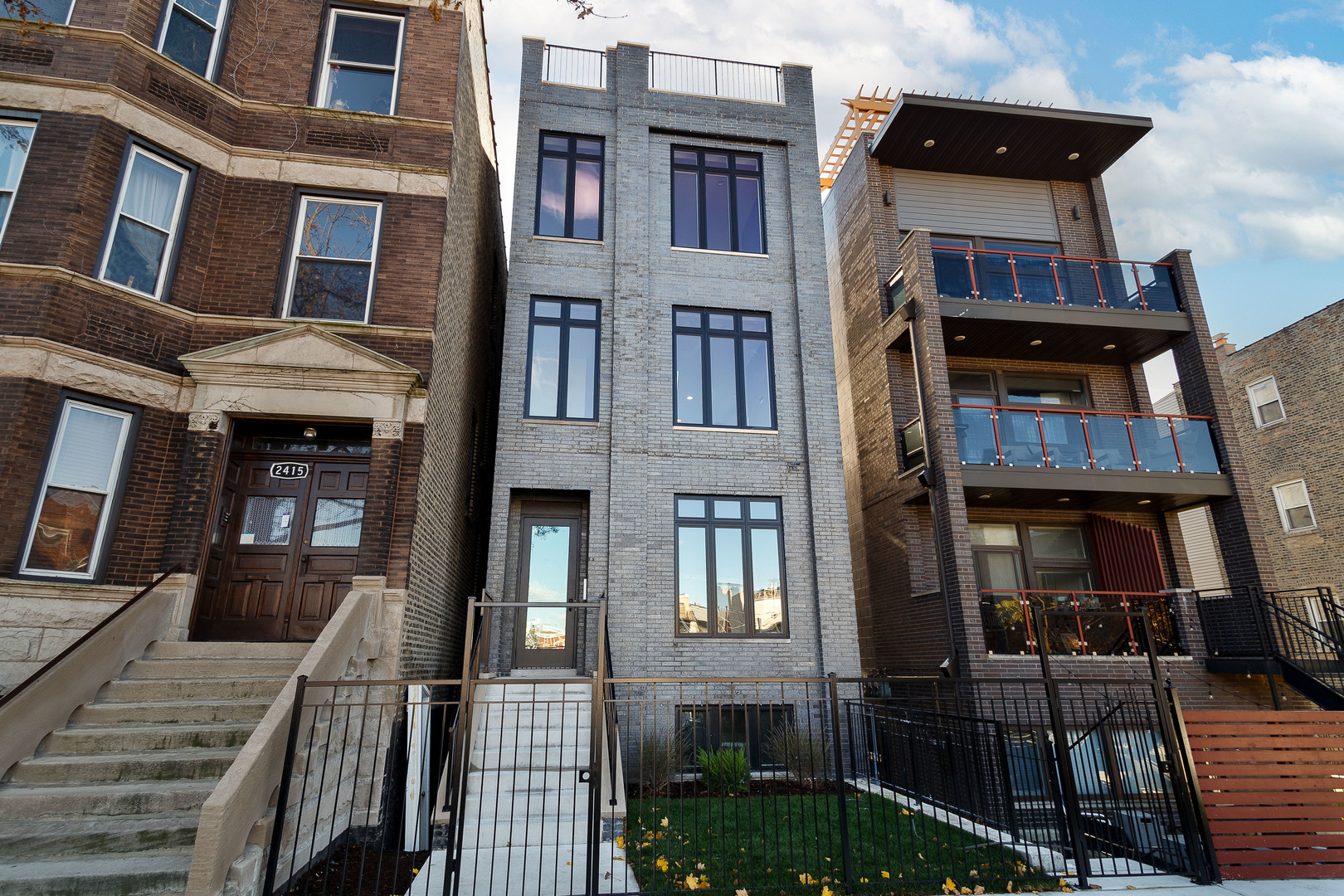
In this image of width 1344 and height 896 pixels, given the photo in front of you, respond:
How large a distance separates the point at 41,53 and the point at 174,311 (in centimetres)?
342

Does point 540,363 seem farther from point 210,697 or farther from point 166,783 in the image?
point 166,783

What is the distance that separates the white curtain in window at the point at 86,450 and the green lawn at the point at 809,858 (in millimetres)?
6904

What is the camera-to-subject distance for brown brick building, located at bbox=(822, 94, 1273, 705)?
37.8 ft

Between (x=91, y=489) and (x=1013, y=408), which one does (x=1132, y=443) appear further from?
(x=91, y=489)

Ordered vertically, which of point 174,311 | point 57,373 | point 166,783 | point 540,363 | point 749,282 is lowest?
point 166,783

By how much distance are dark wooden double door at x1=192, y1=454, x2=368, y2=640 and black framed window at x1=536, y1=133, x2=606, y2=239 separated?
6.14 metres

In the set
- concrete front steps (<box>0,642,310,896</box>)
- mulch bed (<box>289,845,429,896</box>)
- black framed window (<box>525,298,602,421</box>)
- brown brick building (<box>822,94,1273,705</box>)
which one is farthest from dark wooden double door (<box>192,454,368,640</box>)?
brown brick building (<box>822,94,1273,705</box>)

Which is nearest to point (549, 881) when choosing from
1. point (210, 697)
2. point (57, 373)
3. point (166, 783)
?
point (166, 783)

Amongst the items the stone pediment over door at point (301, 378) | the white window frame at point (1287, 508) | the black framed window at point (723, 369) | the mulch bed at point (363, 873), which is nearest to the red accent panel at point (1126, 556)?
the black framed window at point (723, 369)

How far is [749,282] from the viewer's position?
1277cm

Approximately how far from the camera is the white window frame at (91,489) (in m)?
7.09

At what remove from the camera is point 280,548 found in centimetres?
836

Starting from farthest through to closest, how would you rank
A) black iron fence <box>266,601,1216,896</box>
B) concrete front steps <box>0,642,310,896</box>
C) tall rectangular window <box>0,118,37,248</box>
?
1. tall rectangular window <box>0,118,37,248</box>
2. black iron fence <box>266,601,1216,896</box>
3. concrete front steps <box>0,642,310,896</box>

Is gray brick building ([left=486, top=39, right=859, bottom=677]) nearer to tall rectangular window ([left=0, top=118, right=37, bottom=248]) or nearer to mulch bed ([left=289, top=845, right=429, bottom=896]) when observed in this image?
mulch bed ([left=289, top=845, right=429, bottom=896])
